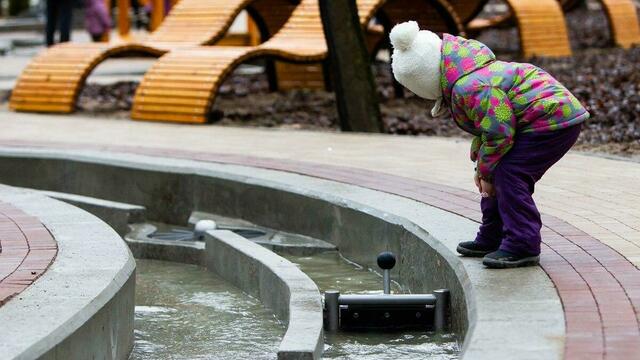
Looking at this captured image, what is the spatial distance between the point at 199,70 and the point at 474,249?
8641 millimetres

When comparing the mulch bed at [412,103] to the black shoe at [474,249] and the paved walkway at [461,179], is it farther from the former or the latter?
the black shoe at [474,249]

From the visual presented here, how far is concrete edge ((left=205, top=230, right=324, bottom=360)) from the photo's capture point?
5734 millimetres

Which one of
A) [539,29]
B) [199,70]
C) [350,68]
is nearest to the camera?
[350,68]

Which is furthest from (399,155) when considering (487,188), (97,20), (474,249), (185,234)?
(97,20)

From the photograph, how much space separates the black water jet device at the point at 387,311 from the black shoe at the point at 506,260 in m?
0.36

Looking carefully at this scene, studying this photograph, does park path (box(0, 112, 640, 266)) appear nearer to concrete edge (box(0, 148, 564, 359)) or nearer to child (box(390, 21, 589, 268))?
child (box(390, 21, 589, 268))

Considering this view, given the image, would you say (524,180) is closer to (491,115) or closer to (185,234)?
(491,115)

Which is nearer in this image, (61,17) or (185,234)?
(185,234)

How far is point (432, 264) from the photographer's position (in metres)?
7.03

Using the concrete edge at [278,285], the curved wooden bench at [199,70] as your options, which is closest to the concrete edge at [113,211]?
the concrete edge at [278,285]

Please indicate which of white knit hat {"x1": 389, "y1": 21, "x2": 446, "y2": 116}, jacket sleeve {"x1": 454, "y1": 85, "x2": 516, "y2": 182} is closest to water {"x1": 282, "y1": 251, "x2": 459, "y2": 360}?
jacket sleeve {"x1": 454, "y1": 85, "x2": 516, "y2": 182}

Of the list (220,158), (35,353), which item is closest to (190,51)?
(220,158)

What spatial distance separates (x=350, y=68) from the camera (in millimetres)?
13516

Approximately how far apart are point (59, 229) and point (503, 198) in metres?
2.43
